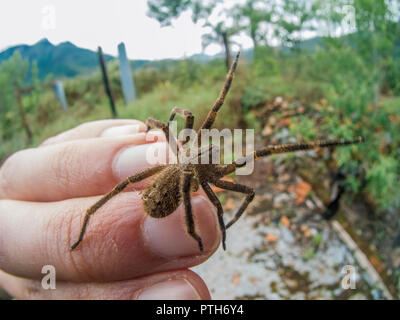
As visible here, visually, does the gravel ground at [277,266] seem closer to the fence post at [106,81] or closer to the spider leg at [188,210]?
the spider leg at [188,210]

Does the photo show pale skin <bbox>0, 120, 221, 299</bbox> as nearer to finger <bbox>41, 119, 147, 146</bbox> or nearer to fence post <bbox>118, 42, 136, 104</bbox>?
finger <bbox>41, 119, 147, 146</bbox>

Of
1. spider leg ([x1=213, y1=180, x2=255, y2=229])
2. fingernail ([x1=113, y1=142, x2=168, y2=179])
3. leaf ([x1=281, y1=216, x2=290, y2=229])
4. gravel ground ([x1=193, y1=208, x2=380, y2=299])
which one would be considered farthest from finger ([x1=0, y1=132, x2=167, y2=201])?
leaf ([x1=281, y1=216, x2=290, y2=229])

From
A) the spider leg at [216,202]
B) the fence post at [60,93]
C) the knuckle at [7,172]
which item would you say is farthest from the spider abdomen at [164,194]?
the knuckle at [7,172]

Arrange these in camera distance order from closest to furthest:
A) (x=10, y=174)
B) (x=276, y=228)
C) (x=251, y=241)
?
(x=10, y=174) < (x=251, y=241) < (x=276, y=228)

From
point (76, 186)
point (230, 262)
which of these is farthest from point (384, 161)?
point (76, 186)

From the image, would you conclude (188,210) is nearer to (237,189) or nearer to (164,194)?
(164,194)
